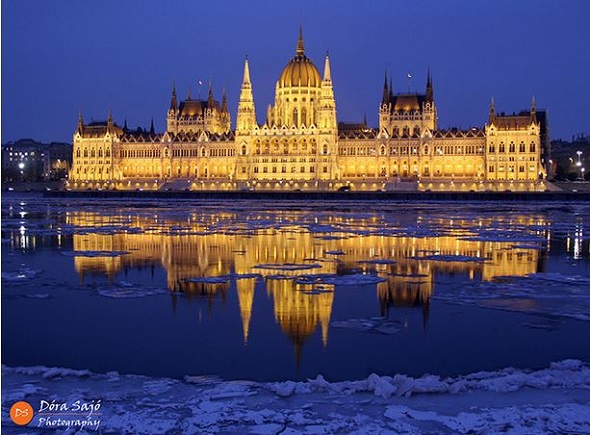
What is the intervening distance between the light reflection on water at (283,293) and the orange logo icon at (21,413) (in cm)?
152

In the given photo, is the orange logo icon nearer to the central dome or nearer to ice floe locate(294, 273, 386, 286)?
ice floe locate(294, 273, 386, 286)

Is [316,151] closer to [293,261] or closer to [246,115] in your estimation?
[246,115]

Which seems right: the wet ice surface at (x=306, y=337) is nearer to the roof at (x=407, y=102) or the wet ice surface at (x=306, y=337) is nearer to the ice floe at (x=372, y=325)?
the ice floe at (x=372, y=325)

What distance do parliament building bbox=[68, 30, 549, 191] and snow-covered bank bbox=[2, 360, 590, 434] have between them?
3894 inches

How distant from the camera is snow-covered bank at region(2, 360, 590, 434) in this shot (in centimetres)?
674

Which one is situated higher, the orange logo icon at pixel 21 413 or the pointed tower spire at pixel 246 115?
the pointed tower spire at pixel 246 115

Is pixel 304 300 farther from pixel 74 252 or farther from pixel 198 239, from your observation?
pixel 198 239

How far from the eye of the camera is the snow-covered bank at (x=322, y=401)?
6738 millimetres

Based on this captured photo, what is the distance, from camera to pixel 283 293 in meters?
13.3

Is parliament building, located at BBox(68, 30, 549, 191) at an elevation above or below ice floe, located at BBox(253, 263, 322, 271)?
above

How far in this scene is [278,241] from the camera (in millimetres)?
23797

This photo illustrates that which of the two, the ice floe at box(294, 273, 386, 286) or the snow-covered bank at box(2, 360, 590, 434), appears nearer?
the snow-covered bank at box(2, 360, 590, 434)

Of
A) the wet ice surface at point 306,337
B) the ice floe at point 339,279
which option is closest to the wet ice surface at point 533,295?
the wet ice surface at point 306,337

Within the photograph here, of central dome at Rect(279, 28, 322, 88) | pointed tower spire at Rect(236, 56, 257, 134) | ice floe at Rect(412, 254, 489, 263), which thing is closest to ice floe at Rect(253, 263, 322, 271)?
ice floe at Rect(412, 254, 489, 263)
